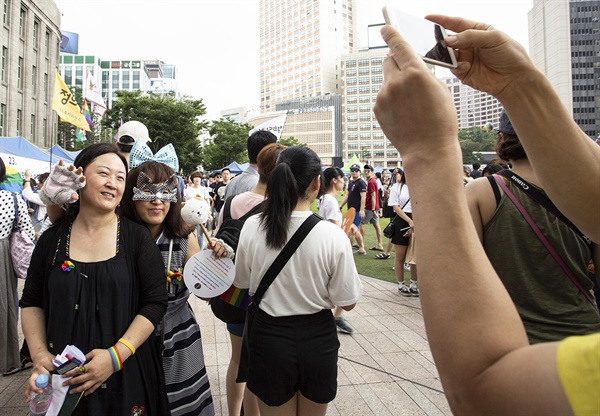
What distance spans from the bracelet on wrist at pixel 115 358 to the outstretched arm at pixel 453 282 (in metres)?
1.62

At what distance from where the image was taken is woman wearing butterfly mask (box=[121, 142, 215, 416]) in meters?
2.20

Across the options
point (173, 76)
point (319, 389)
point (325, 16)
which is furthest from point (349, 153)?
point (319, 389)

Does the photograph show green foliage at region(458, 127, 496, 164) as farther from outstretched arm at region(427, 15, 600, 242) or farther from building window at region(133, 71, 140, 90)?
building window at region(133, 71, 140, 90)

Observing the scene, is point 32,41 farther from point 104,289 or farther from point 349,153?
point 349,153

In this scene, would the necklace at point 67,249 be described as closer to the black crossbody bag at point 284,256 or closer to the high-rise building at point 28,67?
the black crossbody bag at point 284,256

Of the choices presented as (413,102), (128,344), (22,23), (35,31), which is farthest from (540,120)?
(35,31)

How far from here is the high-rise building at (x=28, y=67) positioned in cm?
2361

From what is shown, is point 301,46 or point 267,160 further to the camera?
point 301,46

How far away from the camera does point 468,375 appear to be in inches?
21.4

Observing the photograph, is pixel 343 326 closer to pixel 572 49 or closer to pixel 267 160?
pixel 267 160

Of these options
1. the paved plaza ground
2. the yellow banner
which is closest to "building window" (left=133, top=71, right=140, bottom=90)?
the yellow banner

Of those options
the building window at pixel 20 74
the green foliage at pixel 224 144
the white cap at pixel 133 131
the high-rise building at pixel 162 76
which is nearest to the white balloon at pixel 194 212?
the white cap at pixel 133 131

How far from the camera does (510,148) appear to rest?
6.14ft

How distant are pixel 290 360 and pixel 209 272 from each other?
0.63m
